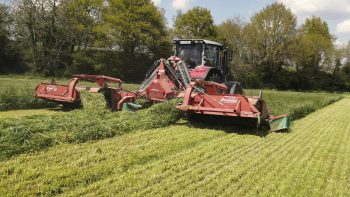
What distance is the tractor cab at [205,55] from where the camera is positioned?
12168mm

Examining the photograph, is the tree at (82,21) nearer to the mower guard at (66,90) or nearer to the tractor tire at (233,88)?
the mower guard at (66,90)

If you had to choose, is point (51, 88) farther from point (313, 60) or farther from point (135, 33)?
point (313, 60)

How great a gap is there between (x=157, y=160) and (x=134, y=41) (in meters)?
29.1

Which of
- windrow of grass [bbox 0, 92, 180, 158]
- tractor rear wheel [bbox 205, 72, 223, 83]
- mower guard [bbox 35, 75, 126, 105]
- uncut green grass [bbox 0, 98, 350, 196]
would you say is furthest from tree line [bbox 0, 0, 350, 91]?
uncut green grass [bbox 0, 98, 350, 196]

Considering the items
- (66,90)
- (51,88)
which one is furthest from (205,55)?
(51,88)

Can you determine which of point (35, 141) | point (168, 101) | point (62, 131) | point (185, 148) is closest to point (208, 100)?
point (168, 101)

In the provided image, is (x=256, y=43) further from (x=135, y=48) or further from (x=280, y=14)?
(x=135, y=48)

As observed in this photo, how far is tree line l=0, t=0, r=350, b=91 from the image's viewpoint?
3041 cm

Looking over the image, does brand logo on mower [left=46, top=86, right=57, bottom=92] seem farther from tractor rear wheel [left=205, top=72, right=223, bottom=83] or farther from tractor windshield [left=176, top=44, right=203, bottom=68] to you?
tractor rear wheel [left=205, top=72, right=223, bottom=83]

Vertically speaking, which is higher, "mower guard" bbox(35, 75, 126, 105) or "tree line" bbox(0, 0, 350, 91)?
"tree line" bbox(0, 0, 350, 91)

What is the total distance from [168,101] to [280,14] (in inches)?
1435

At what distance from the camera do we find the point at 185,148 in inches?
263

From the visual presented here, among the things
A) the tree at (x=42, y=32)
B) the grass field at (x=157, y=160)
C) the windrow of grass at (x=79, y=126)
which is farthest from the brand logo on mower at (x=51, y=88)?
the tree at (x=42, y=32)

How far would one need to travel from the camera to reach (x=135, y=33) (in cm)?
3362
